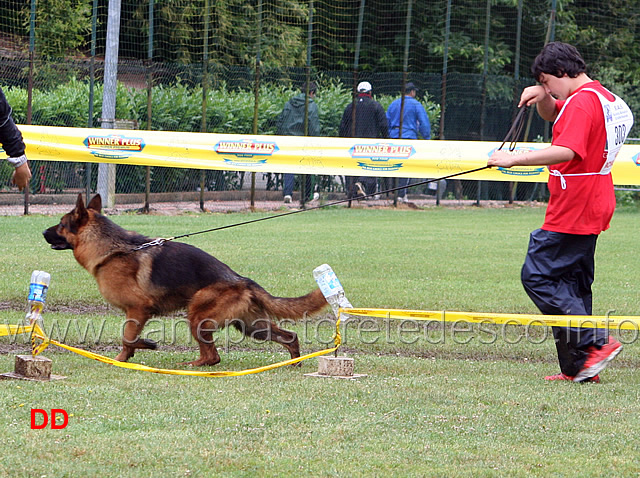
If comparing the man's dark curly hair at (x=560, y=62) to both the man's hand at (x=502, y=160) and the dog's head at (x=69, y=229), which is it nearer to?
the man's hand at (x=502, y=160)

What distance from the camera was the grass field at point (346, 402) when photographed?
155 inches

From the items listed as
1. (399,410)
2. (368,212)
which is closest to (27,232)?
(368,212)

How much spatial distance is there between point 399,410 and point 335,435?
672 millimetres

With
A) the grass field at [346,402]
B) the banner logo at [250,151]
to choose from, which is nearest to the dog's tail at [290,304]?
the grass field at [346,402]

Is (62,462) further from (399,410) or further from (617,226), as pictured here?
(617,226)

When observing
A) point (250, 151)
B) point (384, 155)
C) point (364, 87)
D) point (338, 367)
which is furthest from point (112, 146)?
point (364, 87)

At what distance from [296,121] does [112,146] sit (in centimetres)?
801

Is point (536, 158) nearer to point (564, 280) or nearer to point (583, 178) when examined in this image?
point (583, 178)

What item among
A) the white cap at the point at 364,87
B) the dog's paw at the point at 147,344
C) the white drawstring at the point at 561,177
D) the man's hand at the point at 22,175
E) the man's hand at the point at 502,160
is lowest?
the dog's paw at the point at 147,344

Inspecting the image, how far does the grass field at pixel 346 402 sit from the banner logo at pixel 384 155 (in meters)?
3.08

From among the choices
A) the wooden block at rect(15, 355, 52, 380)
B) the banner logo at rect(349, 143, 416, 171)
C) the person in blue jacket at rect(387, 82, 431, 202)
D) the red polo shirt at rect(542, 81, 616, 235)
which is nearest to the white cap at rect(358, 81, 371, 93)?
the person in blue jacket at rect(387, 82, 431, 202)

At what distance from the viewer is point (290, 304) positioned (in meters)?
6.28

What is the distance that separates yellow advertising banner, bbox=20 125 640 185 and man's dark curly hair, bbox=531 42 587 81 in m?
6.66

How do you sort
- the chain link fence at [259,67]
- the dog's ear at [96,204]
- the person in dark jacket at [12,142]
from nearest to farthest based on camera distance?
the person in dark jacket at [12,142] < the dog's ear at [96,204] < the chain link fence at [259,67]
